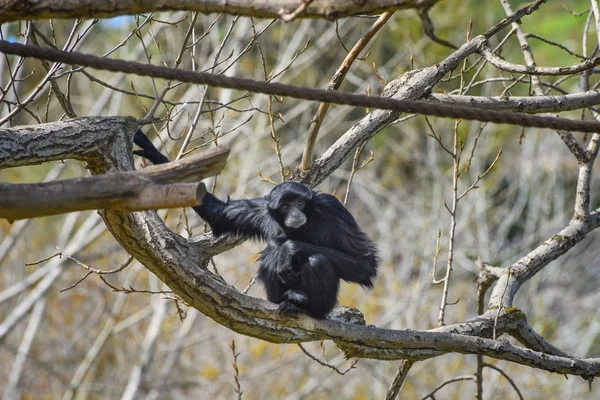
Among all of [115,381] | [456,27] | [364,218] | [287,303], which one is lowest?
[287,303]

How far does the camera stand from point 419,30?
18.4 metres

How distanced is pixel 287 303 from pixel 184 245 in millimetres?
855

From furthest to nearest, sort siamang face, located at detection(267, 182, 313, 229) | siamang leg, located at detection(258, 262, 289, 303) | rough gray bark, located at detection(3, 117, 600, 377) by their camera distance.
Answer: siamang leg, located at detection(258, 262, 289, 303) → siamang face, located at detection(267, 182, 313, 229) → rough gray bark, located at detection(3, 117, 600, 377)

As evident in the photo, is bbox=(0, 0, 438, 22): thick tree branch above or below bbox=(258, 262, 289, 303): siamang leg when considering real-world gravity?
below

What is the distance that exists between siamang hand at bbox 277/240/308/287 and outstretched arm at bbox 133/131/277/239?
295 millimetres

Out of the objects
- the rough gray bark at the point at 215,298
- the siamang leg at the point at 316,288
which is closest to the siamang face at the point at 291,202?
the siamang leg at the point at 316,288

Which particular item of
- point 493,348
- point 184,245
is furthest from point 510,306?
point 184,245

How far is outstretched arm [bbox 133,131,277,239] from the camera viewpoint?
198 inches

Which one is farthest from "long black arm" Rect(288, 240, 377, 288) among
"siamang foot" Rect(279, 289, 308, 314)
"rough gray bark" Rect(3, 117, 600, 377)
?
"rough gray bark" Rect(3, 117, 600, 377)

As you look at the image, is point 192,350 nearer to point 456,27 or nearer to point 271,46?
point 271,46

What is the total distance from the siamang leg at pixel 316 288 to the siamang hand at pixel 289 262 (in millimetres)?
67

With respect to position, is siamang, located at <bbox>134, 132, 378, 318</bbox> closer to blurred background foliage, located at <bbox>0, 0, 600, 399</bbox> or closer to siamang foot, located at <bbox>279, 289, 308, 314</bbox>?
siamang foot, located at <bbox>279, 289, 308, 314</bbox>

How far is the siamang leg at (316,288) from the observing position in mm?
5000

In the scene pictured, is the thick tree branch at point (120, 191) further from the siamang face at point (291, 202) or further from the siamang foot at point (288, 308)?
the siamang face at point (291, 202)
